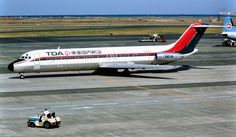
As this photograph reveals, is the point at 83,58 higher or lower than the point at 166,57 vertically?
higher

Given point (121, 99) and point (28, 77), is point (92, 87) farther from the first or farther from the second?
point (28, 77)

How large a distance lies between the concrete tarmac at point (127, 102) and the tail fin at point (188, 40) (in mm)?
2664

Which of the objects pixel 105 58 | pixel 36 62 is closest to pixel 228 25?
pixel 105 58

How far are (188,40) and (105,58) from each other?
10956 mm

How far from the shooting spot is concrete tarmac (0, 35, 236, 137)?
92.8 feet

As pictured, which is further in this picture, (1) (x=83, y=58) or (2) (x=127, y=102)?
(1) (x=83, y=58)

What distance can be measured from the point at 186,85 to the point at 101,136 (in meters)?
21.1

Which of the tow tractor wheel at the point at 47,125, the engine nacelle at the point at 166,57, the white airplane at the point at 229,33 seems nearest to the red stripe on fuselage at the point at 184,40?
the engine nacelle at the point at 166,57

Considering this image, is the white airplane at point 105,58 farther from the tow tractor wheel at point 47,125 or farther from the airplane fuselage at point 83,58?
the tow tractor wheel at point 47,125

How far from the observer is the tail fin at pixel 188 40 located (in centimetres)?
5744

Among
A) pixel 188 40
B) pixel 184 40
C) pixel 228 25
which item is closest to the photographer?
pixel 184 40

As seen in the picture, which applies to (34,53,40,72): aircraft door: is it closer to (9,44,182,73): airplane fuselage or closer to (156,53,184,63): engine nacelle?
(9,44,182,73): airplane fuselage

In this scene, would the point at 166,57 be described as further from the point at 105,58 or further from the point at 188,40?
the point at 105,58

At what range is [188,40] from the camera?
2287 inches
